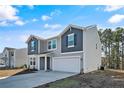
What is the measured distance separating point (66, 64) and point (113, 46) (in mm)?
18936

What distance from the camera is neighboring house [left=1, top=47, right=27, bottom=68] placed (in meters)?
37.0

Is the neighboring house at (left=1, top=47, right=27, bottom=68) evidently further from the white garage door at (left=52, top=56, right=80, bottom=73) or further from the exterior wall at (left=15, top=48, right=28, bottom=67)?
the white garage door at (left=52, top=56, right=80, bottom=73)

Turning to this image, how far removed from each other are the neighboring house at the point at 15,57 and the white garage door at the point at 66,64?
15.9 m

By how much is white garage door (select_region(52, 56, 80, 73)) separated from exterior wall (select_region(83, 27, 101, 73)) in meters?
1.00

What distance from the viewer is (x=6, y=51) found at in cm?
3934

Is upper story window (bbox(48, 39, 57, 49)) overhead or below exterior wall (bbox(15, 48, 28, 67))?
overhead

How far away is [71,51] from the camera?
20.5m

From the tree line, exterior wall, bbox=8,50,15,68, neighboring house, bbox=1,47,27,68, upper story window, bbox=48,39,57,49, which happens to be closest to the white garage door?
upper story window, bbox=48,39,57,49

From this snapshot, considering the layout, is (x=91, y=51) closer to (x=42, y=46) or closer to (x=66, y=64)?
(x=66, y=64)

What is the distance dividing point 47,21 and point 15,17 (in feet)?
17.0

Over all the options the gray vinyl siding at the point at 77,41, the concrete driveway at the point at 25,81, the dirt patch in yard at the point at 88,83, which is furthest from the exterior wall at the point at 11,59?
the dirt patch in yard at the point at 88,83

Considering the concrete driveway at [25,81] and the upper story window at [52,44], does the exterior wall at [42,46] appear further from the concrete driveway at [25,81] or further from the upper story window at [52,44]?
the concrete driveway at [25,81]

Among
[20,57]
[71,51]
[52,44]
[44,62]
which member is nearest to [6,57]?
[20,57]
